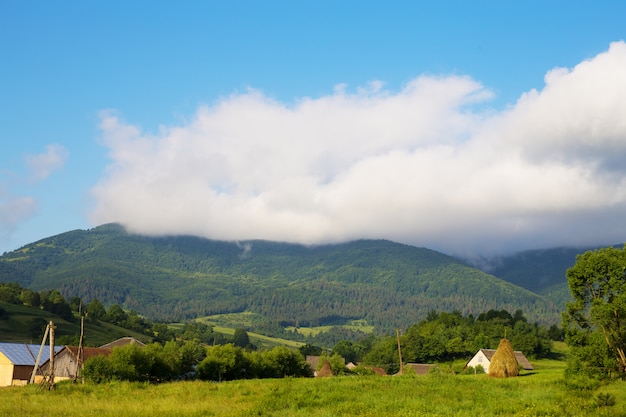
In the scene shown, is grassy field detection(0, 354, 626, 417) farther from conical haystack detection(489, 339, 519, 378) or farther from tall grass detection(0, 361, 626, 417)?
conical haystack detection(489, 339, 519, 378)

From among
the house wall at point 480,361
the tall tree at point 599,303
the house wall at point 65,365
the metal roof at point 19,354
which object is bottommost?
the house wall at point 480,361

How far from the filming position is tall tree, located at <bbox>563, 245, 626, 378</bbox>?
53.1 meters

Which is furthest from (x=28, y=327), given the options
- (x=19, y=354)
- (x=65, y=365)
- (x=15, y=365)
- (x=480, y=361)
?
(x=480, y=361)

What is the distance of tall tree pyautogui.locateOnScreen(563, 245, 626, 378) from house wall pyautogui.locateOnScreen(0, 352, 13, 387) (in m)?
67.1

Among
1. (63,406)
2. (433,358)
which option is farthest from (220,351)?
(433,358)

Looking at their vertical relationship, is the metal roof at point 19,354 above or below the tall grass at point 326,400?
above

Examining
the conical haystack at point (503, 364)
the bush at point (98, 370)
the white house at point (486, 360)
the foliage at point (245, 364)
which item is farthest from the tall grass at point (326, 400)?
the white house at point (486, 360)

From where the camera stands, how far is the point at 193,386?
5356cm

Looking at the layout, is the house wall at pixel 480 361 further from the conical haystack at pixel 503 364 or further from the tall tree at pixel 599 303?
the tall tree at pixel 599 303

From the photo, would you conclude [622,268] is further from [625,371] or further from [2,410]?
[2,410]

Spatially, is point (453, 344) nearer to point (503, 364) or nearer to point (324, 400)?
point (503, 364)

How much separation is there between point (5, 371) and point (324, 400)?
54608 millimetres

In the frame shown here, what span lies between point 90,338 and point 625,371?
150m

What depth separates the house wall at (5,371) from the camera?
77.0m
